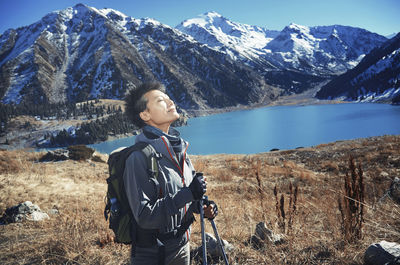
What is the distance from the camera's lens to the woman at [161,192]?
1.80 m

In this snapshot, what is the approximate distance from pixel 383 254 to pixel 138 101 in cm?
310

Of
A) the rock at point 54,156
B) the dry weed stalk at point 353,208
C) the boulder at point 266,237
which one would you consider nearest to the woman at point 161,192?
the boulder at point 266,237

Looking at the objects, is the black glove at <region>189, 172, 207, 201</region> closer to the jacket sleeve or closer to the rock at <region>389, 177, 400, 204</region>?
the jacket sleeve

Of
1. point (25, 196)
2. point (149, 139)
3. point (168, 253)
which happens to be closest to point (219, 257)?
point (168, 253)

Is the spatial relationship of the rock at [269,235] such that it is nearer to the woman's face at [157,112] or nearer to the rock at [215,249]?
the rock at [215,249]

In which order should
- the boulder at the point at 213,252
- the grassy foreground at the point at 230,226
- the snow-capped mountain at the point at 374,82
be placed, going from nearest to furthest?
the grassy foreground at the point at 230,226, the boulder at the point at 213,252, the snow-capped mountain at the point at 374,82

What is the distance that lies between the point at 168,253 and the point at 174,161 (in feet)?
2.84

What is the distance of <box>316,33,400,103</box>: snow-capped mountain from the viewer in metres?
128

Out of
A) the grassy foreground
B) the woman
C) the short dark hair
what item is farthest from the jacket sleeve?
the grassy foreground

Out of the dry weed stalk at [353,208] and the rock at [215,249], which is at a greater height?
the dry weed stalk at [353,208]

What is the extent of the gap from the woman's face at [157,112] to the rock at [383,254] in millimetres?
2645

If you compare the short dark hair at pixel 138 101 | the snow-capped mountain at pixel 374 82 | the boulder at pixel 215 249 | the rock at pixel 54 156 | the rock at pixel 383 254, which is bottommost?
the rock at pixel 54 156

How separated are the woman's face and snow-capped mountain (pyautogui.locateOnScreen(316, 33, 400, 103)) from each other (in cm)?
14542

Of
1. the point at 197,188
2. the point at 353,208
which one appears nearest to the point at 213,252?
the point at 197,188
